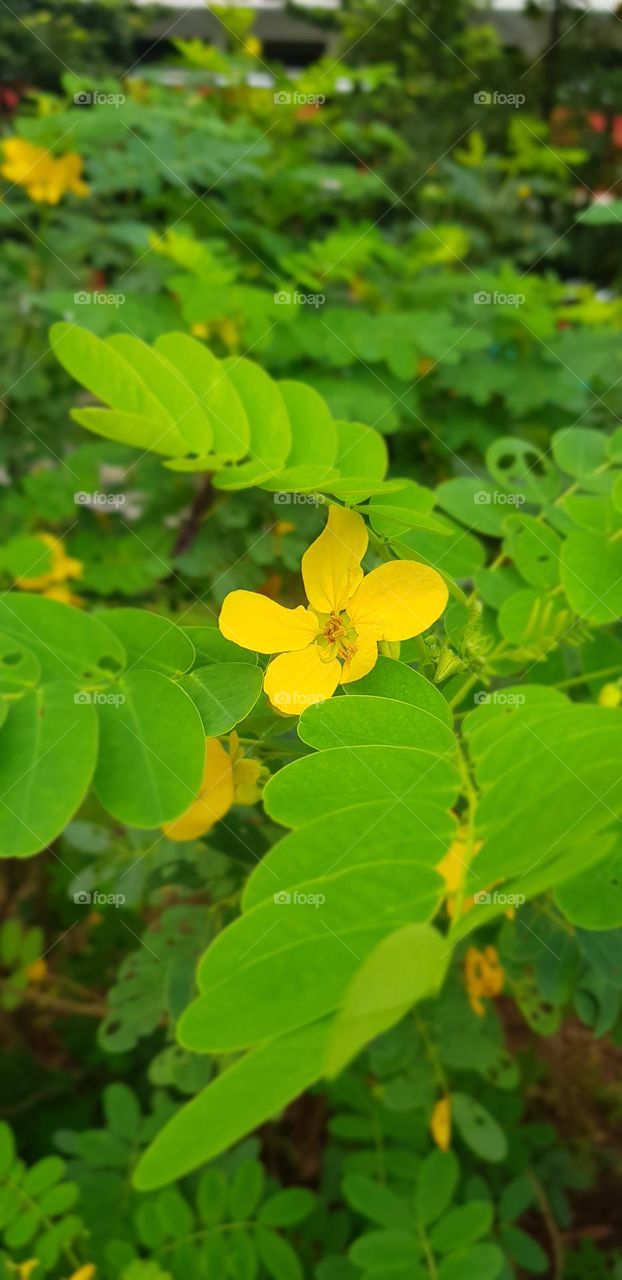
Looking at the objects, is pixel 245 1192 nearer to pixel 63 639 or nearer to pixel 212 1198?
pixel 212 1198

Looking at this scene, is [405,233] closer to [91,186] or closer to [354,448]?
[91,186]

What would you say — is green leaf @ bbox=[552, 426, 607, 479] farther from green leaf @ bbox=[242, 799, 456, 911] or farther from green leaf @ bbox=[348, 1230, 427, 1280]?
green leaf @ bbox=[348, 1230, 427, 1280]

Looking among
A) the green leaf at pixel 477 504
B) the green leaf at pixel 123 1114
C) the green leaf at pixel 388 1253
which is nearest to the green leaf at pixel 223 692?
the green leaf at pixel 477 504

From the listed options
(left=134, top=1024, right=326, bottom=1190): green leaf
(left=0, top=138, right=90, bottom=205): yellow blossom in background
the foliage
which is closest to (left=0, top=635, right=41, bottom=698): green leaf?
the foliage

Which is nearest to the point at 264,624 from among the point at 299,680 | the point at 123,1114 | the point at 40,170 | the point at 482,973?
the point at 299,680

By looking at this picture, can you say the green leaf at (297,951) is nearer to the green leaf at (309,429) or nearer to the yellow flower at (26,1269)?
the green leaf at (309,429)
